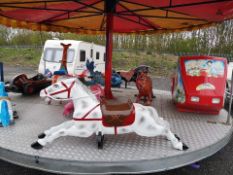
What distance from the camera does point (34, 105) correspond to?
14.5 feet

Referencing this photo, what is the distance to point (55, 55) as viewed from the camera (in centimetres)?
898

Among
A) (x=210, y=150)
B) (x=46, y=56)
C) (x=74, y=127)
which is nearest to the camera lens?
(x=74, y=127)

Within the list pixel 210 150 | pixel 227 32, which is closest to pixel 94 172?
pixel 210 150

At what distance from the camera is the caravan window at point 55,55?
8.94 meters

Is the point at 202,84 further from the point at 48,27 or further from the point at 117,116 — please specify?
the point at 48,27

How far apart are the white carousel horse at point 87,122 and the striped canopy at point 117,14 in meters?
1.69

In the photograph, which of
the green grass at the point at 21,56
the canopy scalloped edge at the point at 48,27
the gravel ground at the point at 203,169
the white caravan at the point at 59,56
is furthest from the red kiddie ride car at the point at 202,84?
the green grass at the point at 21,56

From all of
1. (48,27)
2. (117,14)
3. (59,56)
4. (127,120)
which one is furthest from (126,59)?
(127,120)

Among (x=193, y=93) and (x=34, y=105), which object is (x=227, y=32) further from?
(x=34, y=105)

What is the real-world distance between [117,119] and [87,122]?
1.06 feet

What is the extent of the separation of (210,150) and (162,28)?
452 cm

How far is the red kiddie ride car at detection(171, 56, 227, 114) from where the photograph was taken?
4074 mm

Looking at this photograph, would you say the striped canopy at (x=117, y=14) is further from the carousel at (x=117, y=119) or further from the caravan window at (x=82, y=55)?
the caravan window at (x=82, y=55)

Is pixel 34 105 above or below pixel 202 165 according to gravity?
above
